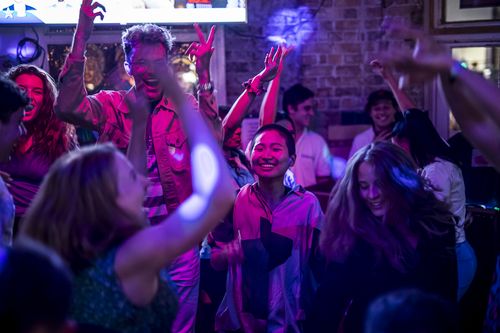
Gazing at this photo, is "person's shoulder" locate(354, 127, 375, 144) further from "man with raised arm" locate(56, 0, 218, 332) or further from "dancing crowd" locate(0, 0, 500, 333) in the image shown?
"man with raised arm" locate(56, 0, 218, 332)

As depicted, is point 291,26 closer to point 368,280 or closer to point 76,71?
point 76,71

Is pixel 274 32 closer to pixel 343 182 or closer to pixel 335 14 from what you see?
pixel 335 14

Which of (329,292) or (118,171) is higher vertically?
(118,171)

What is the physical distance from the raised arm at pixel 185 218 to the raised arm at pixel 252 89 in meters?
1.98

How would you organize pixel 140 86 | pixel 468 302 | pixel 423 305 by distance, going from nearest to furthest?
pixel 423 305
pixel 140 86
pixel 468 302

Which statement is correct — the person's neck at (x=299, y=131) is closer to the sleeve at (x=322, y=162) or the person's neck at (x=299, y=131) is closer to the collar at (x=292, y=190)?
the sleeve at (x=322, y=162)

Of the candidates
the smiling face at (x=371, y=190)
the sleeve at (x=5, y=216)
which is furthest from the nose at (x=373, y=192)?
the sleeve at (x=5, y=216)

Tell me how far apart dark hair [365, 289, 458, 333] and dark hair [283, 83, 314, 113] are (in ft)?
12.4

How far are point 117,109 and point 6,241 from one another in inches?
43.4

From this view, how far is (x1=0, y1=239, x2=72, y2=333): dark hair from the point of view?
4.13 feet

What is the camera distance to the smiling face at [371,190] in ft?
8.92

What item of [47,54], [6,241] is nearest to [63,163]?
[6,241]

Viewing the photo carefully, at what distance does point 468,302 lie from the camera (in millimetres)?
4434

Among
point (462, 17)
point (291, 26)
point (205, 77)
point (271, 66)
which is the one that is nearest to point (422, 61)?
point (205, 77)
